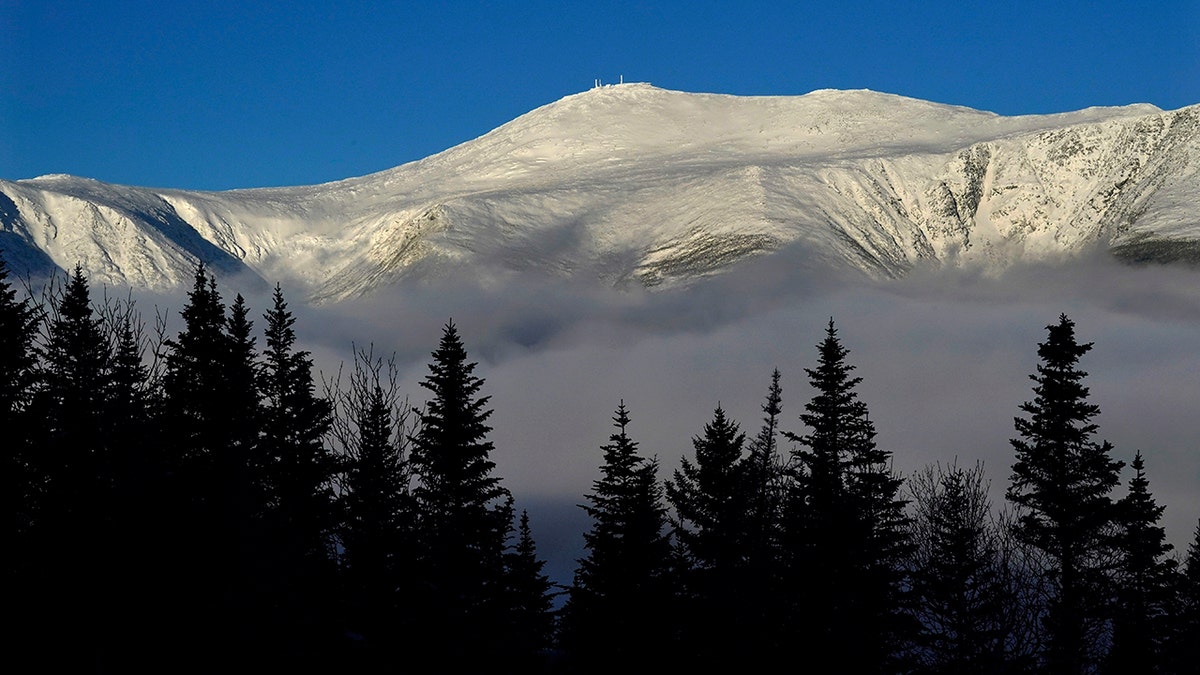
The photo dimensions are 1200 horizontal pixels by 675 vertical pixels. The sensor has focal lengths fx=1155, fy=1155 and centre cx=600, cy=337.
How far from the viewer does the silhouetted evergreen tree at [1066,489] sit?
30.4 m

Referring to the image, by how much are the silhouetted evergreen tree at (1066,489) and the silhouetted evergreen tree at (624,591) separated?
1025 cm

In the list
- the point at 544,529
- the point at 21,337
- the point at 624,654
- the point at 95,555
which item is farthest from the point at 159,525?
the point at 544,529

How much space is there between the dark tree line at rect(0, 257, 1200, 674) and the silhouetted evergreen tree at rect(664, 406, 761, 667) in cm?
11

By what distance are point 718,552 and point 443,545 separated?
948cm

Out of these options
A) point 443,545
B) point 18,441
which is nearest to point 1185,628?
point 443,545

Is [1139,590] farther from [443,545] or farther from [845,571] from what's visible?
[443,545]

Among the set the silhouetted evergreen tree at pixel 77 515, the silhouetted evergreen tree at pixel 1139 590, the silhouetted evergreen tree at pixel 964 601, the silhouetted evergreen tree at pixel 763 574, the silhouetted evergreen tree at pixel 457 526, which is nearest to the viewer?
the silhouetted evergreen tree at pixel 77 515

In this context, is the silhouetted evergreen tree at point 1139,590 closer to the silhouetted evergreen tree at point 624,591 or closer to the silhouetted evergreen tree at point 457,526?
the silhouetted evergreen tree at point 624,591

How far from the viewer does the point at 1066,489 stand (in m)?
31.5

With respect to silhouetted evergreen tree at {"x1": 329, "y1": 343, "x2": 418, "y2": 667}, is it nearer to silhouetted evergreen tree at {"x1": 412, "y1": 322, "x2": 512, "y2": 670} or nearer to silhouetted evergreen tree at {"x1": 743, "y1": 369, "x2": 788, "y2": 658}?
silhouetted evergreen tree at {"x1": 412, "y1": 322, "x2": 512, "y2": 670}

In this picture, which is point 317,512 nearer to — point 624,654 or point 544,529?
point 624,654

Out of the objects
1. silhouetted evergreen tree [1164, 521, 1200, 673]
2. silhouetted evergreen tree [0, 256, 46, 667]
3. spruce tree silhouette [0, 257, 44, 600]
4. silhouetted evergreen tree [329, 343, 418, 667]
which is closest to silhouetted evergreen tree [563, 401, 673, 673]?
silhouetted evergreen tree [329, 343, 418, 667]

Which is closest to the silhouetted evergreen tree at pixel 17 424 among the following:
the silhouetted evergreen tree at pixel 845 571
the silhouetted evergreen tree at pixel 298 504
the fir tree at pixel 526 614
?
the silhouetted evergreen tree at pixel 298 504

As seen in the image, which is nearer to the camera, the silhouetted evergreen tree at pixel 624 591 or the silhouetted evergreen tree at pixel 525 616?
the silhouetted evergreen tree at pixel 525 616
